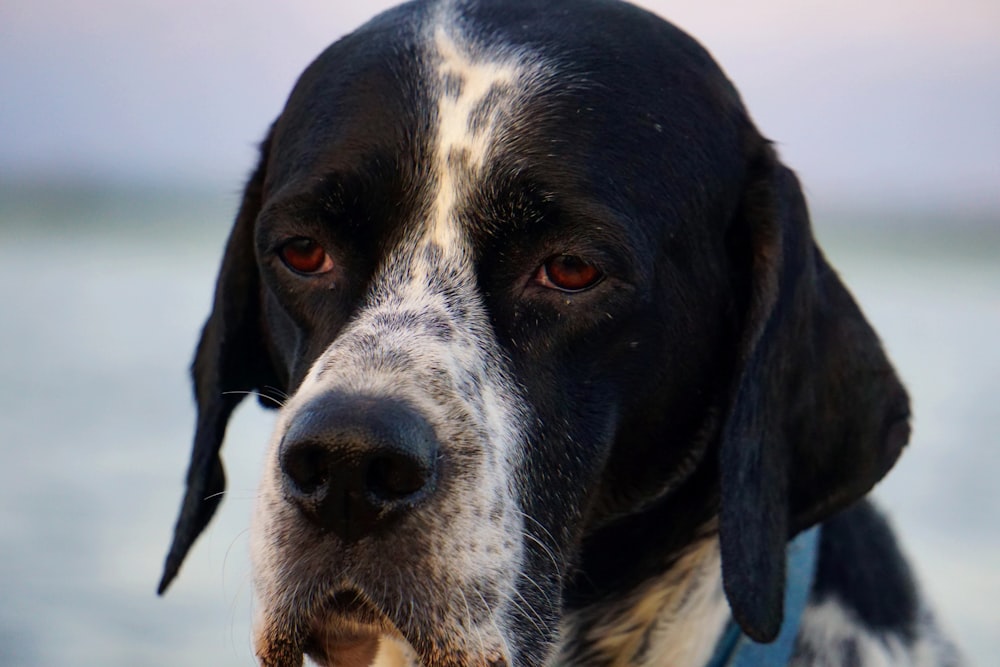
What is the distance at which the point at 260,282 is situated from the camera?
10.9 feet

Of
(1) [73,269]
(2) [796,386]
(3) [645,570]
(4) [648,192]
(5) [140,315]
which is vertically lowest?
(1) [73,269]

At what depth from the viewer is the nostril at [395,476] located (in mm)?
2342

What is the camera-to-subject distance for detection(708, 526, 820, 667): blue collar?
2.96 meters

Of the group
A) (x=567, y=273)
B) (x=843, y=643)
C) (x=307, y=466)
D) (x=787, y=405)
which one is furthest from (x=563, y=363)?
(x=843, y=643)

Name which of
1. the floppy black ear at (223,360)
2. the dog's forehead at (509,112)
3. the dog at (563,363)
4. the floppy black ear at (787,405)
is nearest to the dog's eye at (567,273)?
the dog at (563,363)

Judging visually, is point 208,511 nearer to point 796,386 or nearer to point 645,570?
point 645,570

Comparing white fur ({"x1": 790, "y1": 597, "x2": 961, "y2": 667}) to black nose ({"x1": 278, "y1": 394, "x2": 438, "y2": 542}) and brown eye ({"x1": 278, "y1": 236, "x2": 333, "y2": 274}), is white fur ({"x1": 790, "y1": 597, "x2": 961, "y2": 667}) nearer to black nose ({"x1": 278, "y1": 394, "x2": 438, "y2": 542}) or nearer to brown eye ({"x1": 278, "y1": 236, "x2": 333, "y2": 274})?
black nose ({"x1": 278, "y1": 394, "x2": 438, "y2": 542})

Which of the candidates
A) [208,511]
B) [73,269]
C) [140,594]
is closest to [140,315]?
[73,269]

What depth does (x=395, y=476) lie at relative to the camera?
2367mm

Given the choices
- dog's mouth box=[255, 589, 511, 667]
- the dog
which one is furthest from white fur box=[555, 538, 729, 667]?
dog's mouth box=[255, 589, 511, 667]

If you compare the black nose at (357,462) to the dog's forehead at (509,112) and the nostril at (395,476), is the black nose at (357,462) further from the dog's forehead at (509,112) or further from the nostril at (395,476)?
the dog's forehead at (509,112)

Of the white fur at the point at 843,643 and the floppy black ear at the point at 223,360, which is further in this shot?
the floppy black ear at the point at 223,360

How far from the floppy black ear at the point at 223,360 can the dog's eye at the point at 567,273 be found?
85 cm

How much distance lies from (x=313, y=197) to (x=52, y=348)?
26.5 feet
